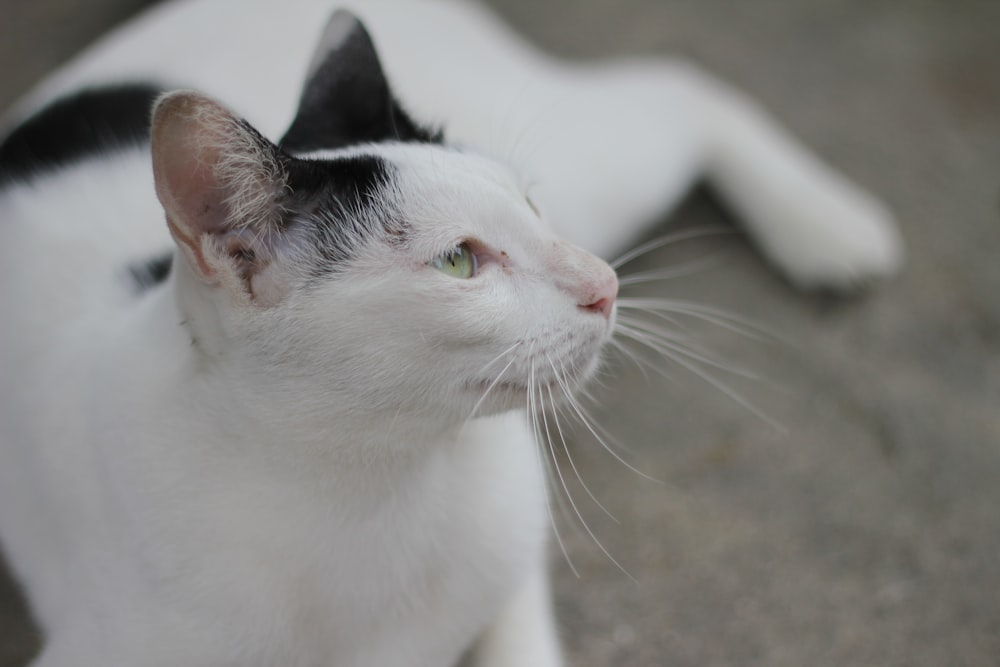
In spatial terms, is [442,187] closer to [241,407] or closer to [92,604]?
[241,407]

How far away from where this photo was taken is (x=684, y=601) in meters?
1.77

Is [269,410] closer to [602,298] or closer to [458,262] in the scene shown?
[458,262]

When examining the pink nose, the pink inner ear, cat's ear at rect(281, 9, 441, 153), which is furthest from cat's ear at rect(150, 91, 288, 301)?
the pink nose

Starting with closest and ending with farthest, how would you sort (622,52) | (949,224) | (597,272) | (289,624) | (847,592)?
(597,272)
(289,624)
(847,592)
(949,224)
(622,52)

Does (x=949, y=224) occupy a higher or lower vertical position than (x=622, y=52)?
lower

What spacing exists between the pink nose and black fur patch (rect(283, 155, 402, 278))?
246mm

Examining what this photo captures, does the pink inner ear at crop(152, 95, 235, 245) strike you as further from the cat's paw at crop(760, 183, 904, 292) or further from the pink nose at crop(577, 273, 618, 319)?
the cat's paw at crop(760, 183, 904, 292)

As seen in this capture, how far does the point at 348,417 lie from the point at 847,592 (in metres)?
1.11

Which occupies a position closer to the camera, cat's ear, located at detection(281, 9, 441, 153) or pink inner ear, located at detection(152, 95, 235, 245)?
pink inner ear, located at detection(152, 95, 235, 245)

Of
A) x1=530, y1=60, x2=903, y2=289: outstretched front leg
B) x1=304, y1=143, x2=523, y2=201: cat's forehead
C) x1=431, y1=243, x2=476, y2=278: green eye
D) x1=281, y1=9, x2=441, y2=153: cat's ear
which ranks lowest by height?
x1=530, y1=60, x2=903, y2=289: outstretched front leg

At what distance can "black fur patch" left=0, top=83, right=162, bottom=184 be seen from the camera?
172 cm

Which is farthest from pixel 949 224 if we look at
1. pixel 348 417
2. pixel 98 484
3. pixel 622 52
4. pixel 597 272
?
pixel 98 484

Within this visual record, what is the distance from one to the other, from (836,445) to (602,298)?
3.58 feet

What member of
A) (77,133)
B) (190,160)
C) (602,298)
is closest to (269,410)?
(190,160)
